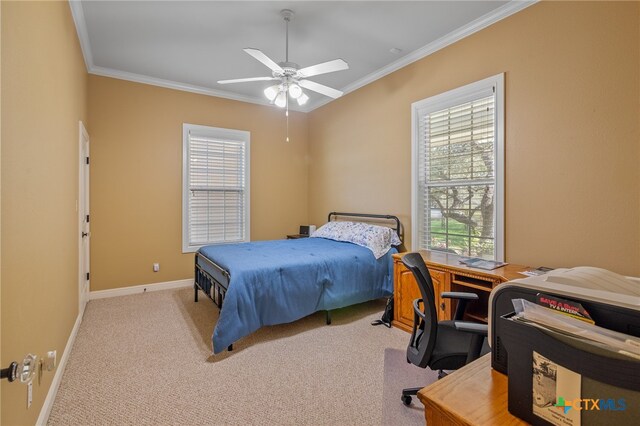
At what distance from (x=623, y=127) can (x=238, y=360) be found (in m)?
3.35

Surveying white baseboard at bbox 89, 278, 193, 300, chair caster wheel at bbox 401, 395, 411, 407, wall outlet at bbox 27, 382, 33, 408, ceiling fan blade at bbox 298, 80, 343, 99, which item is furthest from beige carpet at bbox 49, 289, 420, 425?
ceiling fan blade at bbox 298, 80, 343, 99

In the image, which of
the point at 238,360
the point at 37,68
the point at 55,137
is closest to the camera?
the point at 37,68

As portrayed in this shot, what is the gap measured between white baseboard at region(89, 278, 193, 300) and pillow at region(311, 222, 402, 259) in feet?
7.61

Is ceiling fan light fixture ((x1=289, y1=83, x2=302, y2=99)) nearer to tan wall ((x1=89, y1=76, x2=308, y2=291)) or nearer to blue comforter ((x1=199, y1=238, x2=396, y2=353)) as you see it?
blue comforter ((x1=199, y1=238, x2=396, y2=353))

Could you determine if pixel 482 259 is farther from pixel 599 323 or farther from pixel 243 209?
pixel 243 209

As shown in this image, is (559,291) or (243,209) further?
(243,209)

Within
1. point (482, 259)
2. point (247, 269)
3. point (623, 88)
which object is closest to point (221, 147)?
point (247, 269)

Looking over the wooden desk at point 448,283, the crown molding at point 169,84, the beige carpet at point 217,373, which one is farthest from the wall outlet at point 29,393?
the crown molding at point 169,84

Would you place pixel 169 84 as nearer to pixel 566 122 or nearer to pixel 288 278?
pixel 288 278

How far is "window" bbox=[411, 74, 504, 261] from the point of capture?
2947 mm

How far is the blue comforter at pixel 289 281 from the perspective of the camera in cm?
273

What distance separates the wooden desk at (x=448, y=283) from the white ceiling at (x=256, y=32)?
2255mm

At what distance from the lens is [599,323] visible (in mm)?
763

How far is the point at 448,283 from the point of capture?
276 cm
